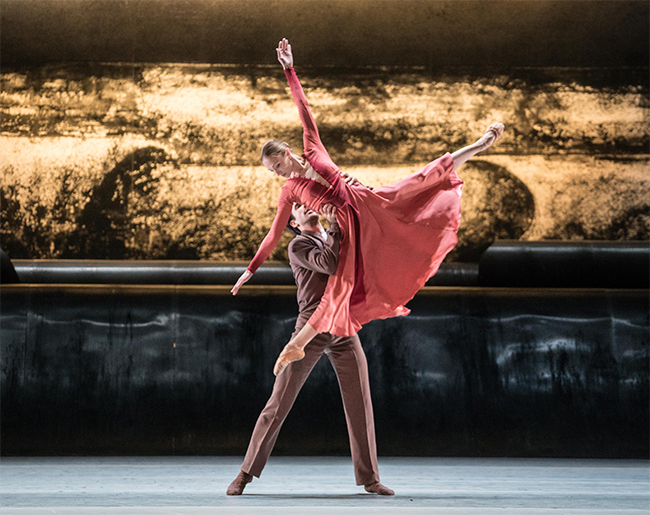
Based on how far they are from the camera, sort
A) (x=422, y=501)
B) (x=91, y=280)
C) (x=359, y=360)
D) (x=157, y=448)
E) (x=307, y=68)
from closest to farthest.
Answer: (x=422, y=501) → (x=359, y=360) → (x=157, y=448) → (x=91, y=280) → (x=307, y=68)

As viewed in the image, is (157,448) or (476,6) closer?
(157,448)

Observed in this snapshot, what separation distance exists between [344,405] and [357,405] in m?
0.06

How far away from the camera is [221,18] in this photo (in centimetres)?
670

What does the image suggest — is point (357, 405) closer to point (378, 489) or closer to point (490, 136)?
point (378, 489)

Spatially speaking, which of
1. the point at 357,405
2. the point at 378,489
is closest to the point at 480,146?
the point at 357,405

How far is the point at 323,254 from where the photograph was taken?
3078 mm

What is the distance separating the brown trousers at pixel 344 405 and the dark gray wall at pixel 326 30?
14.2 ft

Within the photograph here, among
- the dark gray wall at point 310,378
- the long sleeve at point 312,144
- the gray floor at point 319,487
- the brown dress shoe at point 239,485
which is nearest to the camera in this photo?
the gray floor at point 319,487

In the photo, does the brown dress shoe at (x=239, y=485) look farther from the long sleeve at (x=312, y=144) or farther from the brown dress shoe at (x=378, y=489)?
the long sleeve at (x=312, y=144)

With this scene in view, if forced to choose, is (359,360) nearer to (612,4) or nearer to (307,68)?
(307,68)

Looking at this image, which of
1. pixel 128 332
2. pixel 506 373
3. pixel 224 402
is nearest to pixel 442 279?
pixel 506 373

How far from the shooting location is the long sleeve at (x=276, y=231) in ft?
10.2

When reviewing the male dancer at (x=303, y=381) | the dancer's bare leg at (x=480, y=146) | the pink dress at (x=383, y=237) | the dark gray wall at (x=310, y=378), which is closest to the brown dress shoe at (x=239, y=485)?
the male dancer at (x=303, y=381)

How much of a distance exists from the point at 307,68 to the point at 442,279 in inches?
102
